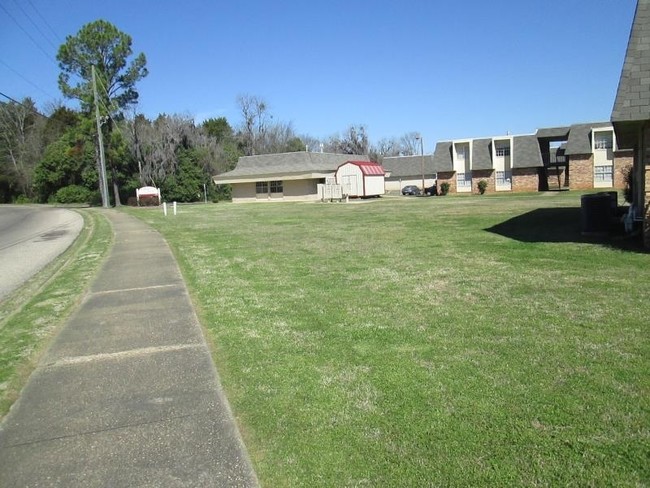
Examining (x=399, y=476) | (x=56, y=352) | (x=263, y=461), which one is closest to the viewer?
(x=399, y=476)

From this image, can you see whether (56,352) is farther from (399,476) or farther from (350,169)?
(350,169)

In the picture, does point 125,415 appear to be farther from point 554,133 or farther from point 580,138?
point 554,133

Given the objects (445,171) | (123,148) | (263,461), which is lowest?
(263,461)

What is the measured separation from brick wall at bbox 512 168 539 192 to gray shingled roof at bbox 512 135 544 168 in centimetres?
61

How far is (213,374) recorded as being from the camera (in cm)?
488

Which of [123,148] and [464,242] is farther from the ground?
[123,148]

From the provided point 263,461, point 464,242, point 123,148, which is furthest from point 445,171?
point 263,461

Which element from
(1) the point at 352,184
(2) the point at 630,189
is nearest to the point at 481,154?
(1) the point at 352,184

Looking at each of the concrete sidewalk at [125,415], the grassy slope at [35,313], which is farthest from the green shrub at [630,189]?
the concrete sidewalk at [125,415]

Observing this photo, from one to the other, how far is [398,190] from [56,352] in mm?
74155

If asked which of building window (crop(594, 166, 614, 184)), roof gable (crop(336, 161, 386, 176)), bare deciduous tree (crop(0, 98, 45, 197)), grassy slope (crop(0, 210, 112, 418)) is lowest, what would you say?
grassy slope (crop(0, 210, 112, 418))

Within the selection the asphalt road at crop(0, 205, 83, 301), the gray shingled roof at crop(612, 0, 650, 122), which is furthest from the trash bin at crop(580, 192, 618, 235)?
the asphalt road at crop(0, 205, 83, 301)

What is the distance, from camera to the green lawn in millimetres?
3262

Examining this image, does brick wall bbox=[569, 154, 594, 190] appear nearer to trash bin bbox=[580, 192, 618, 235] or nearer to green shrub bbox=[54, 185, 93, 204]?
trash bin bbox=[580, 192, 618, 235]
